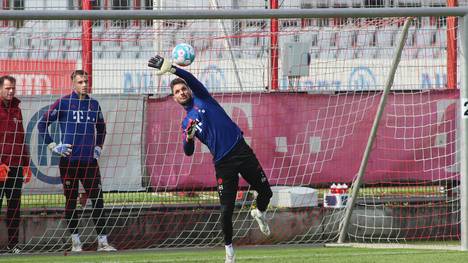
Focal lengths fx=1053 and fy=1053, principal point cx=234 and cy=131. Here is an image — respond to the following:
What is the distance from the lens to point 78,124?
12.4 metres

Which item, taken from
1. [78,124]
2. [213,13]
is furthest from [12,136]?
[213,13]

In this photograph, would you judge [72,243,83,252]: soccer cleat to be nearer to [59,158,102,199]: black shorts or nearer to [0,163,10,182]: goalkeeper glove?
[59,158,102,199]: black shorts

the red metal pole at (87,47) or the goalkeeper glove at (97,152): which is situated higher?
the red metal pole at (87,47)

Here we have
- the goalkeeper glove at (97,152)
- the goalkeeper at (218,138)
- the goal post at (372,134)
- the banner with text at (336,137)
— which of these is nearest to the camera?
the goalkeeper at (218,138)

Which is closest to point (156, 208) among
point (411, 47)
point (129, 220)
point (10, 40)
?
point (129, 220)

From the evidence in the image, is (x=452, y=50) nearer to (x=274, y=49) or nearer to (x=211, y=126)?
(x=274, y=49)

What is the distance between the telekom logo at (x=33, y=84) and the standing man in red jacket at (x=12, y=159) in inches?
31.2

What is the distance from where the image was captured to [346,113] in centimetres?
1364

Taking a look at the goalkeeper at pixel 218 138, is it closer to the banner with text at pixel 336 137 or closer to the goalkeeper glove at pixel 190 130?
the goalkeeper glove at pixel 190 130

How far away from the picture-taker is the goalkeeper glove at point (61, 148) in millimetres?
12055

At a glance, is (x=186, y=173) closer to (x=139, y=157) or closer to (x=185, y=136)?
(x=139, y=157)

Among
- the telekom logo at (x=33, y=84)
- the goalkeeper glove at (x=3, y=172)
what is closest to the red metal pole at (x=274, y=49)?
the telekom logo at (x=33, y=84)

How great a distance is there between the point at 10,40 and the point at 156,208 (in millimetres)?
2738

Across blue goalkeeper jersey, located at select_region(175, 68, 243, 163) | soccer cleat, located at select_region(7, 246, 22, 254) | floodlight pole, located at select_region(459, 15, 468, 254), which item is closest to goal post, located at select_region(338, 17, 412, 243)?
floodlight pole, located at select_region(459, 15, 468, 254)
